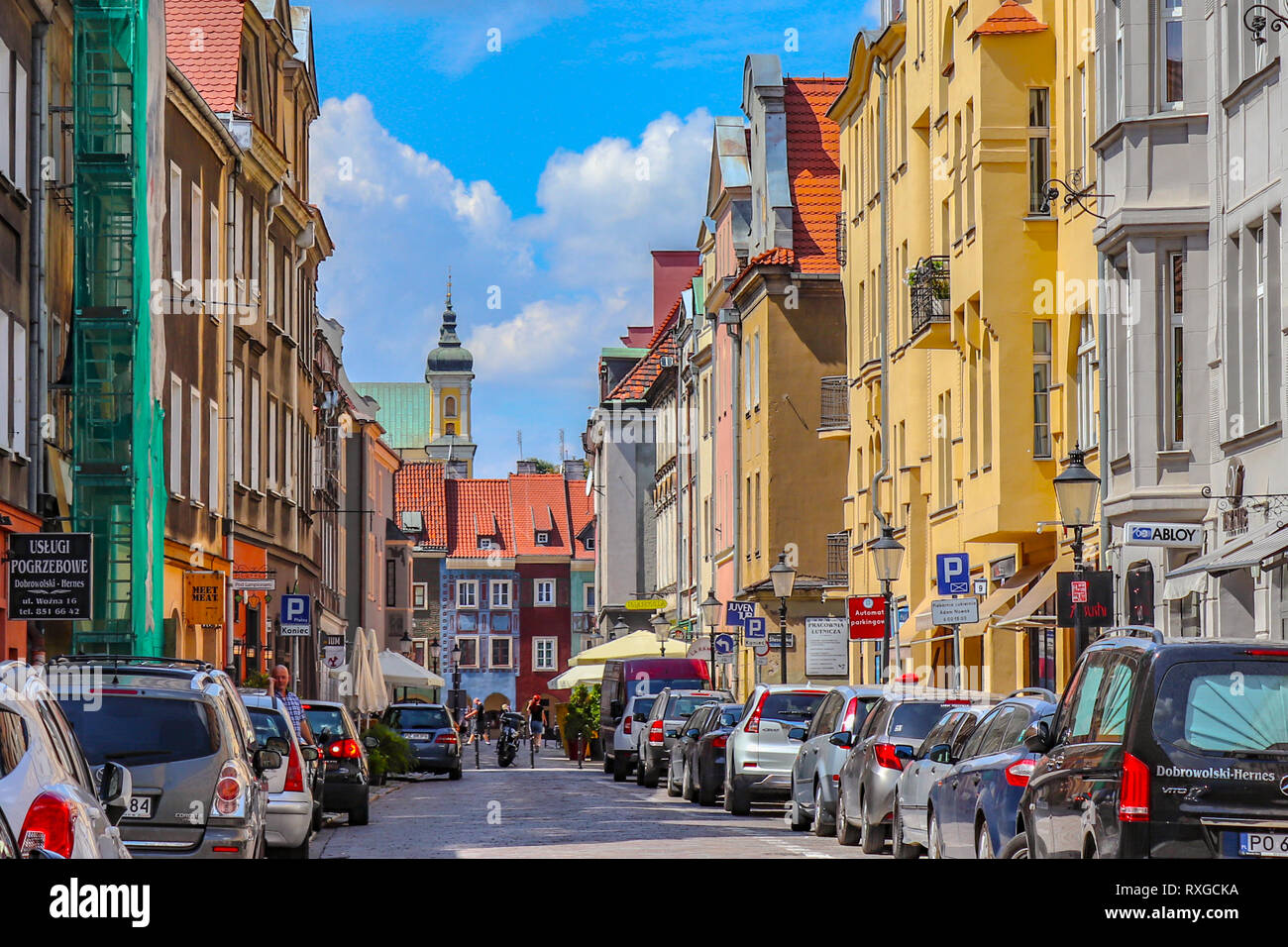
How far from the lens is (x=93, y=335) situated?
30.4 m

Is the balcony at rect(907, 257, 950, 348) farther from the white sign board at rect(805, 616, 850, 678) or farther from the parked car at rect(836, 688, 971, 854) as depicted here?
the parked car at rect(836, 688, 971, 854)

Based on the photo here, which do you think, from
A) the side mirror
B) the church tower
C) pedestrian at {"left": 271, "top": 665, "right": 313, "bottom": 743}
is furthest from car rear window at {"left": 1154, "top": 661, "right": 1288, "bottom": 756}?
the church tower

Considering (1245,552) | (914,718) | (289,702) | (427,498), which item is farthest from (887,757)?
(427,498)

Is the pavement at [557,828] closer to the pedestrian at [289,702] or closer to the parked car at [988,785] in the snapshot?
the pedestrian at [289,702]

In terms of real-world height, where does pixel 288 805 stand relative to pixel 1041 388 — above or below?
below

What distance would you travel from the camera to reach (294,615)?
134 ft

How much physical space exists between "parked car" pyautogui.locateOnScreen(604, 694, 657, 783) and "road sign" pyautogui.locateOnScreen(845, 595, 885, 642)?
9532 mm

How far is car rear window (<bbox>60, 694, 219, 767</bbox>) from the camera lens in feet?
46.8

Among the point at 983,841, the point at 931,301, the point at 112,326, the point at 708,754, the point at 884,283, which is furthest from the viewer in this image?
the point at 884,283

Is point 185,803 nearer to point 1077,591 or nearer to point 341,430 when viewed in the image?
point 1077,591

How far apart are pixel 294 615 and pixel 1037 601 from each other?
51.1 ft

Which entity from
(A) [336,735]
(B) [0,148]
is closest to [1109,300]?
(A) [336,735]

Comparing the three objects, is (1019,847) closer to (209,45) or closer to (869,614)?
(869,614)
